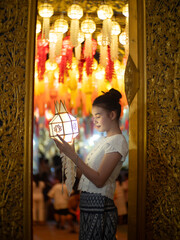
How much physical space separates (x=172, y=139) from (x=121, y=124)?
1.21ft

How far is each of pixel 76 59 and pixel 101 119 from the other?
0.53 metres

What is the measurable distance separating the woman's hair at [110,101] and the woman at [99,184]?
20cm

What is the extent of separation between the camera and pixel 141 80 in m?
2.06

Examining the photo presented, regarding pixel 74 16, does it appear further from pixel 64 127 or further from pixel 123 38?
pixel 64 127

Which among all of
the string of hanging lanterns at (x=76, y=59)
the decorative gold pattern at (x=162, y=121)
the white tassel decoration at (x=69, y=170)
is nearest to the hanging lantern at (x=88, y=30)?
the string of hanging lanterns at (x=76, y=59)

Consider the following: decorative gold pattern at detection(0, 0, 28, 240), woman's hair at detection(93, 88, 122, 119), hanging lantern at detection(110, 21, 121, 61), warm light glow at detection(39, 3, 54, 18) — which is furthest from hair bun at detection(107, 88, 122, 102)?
warm light glow at detection(39, 3, 54, 18)

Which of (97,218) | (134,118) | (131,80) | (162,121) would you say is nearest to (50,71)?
(131,80)

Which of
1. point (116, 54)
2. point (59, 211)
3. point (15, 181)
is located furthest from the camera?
point (116, 54)

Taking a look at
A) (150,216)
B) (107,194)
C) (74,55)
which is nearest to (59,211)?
(107,194)

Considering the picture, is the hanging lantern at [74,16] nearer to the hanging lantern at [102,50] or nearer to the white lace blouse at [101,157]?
the hanging lantern at [102,50]

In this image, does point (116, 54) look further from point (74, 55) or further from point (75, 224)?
point (75, 224)

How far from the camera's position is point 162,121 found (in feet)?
6.69

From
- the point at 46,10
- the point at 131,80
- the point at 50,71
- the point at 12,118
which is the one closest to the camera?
the point at 12,118

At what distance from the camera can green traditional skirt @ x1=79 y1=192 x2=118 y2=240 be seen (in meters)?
1.98
